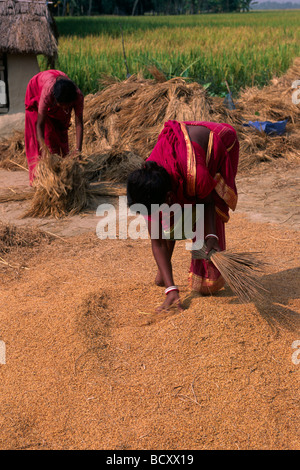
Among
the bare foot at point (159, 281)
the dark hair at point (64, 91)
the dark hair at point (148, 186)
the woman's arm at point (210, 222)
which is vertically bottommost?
the bare foot at point (159, 281)

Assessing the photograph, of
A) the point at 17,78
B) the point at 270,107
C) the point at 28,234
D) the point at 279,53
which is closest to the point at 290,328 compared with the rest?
the point at 28,234

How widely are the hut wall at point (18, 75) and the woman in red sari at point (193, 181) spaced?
468 cm

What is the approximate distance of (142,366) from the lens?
88.8 inches

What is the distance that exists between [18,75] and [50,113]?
233 cm

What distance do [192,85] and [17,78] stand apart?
225cm

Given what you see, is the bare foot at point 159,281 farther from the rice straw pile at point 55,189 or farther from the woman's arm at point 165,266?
the rice straw pile at point 55,189

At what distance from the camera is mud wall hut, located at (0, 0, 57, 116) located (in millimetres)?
6367

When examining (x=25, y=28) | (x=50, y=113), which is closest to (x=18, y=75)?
(x=25, y=28)

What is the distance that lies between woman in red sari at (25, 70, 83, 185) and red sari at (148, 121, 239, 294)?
1983 mm

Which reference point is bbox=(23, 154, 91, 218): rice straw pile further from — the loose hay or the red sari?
the red sari

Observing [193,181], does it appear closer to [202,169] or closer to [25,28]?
[202,169]

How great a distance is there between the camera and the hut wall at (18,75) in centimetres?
666

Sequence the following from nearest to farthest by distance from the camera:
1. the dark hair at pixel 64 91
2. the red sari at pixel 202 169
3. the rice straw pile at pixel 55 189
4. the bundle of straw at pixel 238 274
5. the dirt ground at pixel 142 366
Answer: the dirt ground at pixel 142 366 → the red sari at pixel 202 169 → the bundle of straw at pixel 238 274 → the dark hair at pixel 64 91 → the rice straw pile at pixel 55 189

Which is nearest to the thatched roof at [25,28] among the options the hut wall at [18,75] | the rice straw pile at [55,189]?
the hut wall at [18,75]
